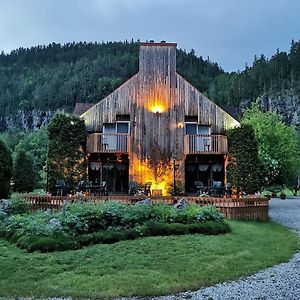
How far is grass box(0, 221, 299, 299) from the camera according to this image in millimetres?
6895

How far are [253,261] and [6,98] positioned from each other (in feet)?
405

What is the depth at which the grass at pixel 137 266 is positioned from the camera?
6.89 meters

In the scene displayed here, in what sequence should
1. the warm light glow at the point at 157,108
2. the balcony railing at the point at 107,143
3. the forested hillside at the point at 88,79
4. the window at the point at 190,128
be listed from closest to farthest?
1. the balcony railing at the point at 107,143
2. the warm light glow at the point at 157,108
3. the window at the point at 190,128
4. the forested hillside at the point at 88,79

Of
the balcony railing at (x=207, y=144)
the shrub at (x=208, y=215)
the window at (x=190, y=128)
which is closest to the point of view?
the shrub at (x=208, y=215)

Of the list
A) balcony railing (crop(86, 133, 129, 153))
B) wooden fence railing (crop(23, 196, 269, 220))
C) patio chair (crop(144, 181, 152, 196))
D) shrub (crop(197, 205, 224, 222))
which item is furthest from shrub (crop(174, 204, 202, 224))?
balcony railing (crop(86, 133, 129, 153))

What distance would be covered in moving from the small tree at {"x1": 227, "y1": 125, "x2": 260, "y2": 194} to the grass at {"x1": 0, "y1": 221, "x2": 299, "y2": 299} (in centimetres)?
1326

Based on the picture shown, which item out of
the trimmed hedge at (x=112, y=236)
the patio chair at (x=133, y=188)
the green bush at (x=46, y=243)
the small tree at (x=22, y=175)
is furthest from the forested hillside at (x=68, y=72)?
the green bush at (x=46, y=243)

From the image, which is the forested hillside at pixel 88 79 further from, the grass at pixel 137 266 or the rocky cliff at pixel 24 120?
the grass at pixel 137 266

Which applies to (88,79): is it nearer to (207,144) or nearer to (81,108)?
(81,108)

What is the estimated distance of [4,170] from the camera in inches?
909

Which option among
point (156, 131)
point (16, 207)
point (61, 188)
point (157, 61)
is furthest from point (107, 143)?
point (16, 207)

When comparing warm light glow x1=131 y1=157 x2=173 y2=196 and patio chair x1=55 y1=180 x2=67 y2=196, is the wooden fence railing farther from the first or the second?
warm light glow x1=131 y1=157 x2=173 y2=196

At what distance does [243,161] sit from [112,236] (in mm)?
16103

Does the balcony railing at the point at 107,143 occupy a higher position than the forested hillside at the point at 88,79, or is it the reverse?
the forested hillside at the point at 88,79
